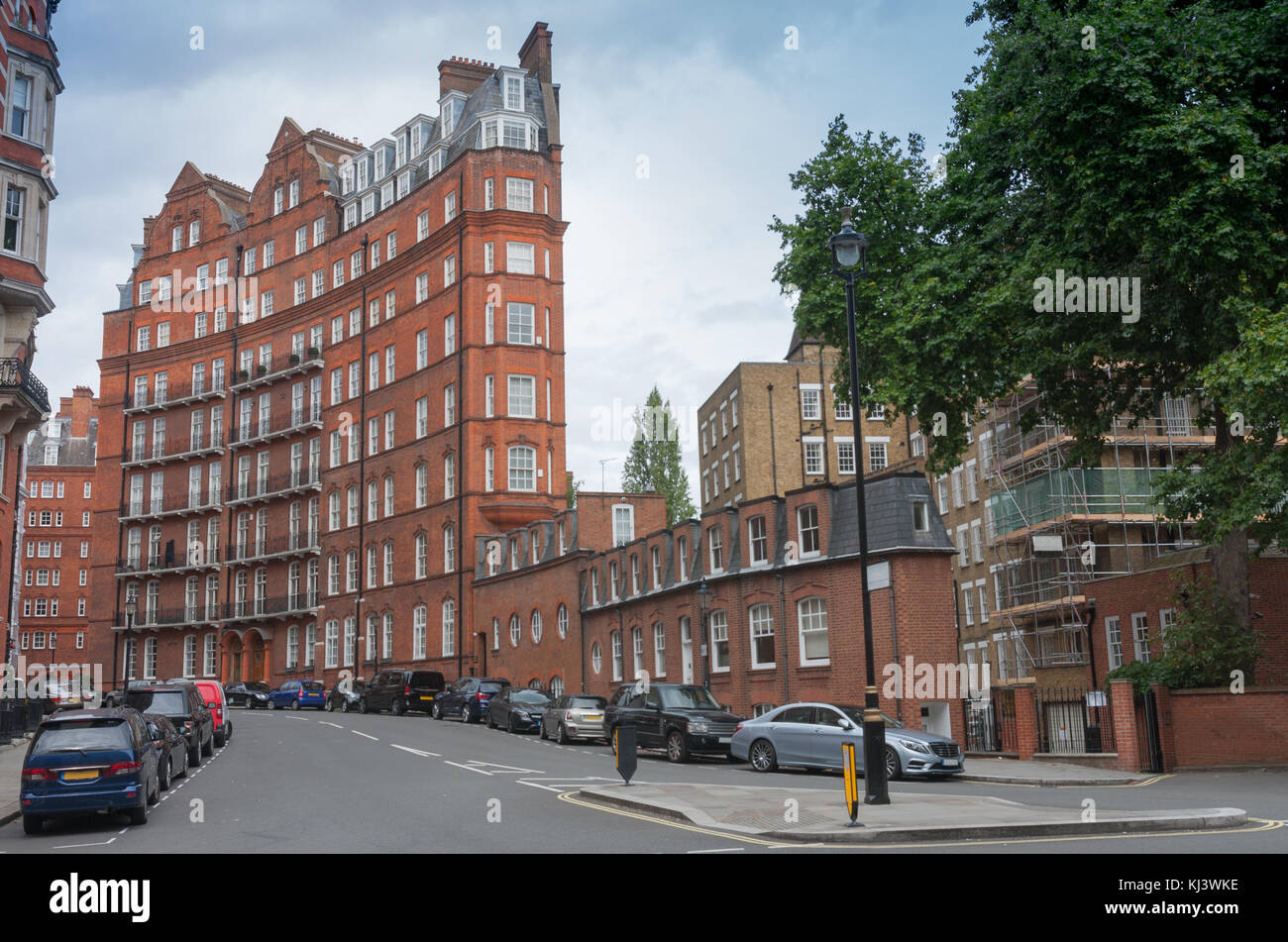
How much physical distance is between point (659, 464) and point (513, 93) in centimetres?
2951

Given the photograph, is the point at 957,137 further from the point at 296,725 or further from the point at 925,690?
the point at 296,725

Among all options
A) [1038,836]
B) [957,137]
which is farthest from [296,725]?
[1038,836]

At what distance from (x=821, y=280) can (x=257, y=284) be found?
171ft

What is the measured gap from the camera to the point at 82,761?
15336 millimetres

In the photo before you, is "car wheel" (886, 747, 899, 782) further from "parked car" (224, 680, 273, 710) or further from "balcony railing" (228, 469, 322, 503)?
"balcony railing" (228, 469, 322, 503)

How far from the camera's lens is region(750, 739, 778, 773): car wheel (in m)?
23.3

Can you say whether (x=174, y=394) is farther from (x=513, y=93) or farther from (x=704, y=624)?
(x=704, y=624)

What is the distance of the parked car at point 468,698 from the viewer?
39656 millimetres

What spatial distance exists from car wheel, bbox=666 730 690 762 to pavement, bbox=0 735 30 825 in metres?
13.1

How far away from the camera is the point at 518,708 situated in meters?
35.4

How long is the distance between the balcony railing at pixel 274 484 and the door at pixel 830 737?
47210mm

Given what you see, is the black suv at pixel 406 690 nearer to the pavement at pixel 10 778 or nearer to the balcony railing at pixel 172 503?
the pavement at pixel 10 778

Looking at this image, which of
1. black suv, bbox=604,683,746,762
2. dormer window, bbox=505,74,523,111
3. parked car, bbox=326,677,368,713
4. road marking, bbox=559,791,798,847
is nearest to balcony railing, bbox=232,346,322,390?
dormer window, bbox=505,74,523,111

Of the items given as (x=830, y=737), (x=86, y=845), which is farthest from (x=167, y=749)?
(x=830, y=737)
